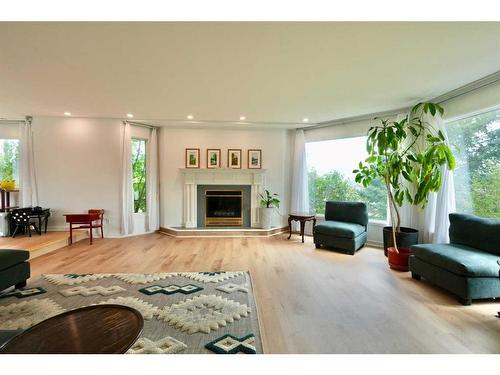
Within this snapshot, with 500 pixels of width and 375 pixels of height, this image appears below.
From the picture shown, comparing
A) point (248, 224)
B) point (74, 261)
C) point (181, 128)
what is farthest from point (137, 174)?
point (248, 224)

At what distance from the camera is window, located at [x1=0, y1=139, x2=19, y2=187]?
5551 millimetres

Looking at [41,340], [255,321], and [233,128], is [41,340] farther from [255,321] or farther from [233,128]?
[233,128]

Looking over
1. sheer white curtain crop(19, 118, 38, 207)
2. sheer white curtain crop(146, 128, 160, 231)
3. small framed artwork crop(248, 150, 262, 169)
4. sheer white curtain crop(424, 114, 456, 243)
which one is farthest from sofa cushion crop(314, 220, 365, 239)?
sheer white curtain crop(19, 118, 38, 207)

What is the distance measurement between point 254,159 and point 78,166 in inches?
155

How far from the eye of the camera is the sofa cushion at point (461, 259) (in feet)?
8.59

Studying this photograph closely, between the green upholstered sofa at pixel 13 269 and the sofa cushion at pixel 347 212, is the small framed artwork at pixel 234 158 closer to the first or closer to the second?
the sofa cushion at pixel 347 212

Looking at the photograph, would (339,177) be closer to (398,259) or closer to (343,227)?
(343,227)

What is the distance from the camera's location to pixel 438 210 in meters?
3.95

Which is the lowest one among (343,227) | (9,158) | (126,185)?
(343,227)

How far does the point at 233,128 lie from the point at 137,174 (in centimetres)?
253

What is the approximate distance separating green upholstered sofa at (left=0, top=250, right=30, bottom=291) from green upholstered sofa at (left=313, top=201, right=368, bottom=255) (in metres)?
4.39

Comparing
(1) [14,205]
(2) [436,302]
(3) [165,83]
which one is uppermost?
(3) [165,83]

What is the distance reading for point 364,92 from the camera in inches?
146

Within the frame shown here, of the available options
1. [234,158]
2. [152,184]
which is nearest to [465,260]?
[234,158]
